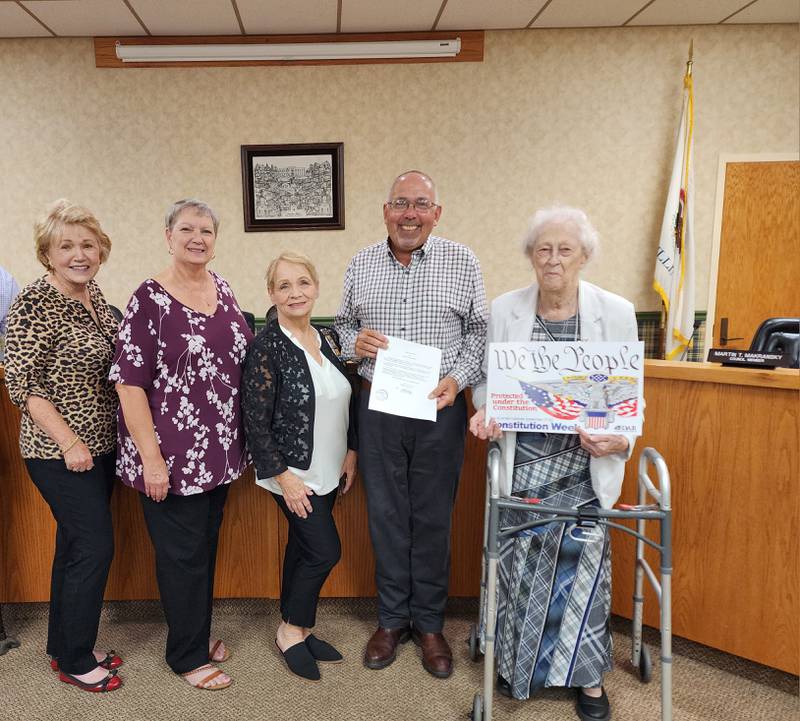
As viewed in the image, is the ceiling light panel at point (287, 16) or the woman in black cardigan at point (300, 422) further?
the ceiling light panel at point (287, 16)

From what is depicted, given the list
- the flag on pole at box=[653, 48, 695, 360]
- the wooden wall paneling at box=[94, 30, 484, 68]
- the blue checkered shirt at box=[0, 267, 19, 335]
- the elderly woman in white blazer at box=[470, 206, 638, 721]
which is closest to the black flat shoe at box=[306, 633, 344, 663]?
the elderly woman in white blazer at box=[470, 206, 638, 721]

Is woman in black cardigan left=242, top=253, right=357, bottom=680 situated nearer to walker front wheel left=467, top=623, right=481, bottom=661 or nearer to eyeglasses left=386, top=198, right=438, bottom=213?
eyeglasses left=386, top=198, right=438, bottom=213

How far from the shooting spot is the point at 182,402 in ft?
5.09

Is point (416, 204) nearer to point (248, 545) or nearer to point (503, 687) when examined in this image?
point (248, 545)

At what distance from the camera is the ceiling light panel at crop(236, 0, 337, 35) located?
135 inches

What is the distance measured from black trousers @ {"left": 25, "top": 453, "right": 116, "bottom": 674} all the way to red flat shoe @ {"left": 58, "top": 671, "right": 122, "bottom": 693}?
40mm

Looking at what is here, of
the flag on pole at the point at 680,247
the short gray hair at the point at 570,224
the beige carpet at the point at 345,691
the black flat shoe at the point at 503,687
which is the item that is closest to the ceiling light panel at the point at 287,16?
the flag on pole at the point at 680,247

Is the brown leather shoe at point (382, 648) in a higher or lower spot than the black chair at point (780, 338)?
lower

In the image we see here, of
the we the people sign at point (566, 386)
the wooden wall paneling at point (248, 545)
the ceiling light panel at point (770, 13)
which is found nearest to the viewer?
the we the people sign at point (566, 386)

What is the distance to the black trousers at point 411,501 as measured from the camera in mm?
1763

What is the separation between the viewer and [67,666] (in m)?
1.76

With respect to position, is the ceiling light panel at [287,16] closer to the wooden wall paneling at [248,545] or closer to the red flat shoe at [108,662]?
the wooden wall paneling at [248,545]

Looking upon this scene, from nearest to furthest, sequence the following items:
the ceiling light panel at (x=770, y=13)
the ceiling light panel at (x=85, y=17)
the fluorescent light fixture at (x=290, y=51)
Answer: the ceiling light panel at (x=85, y=17) < the ceiling light panel at (x=770, y=13) < the fluorescent light fixture at (x=290, y=51)

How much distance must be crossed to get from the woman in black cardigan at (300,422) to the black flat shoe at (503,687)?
63 centimetres
